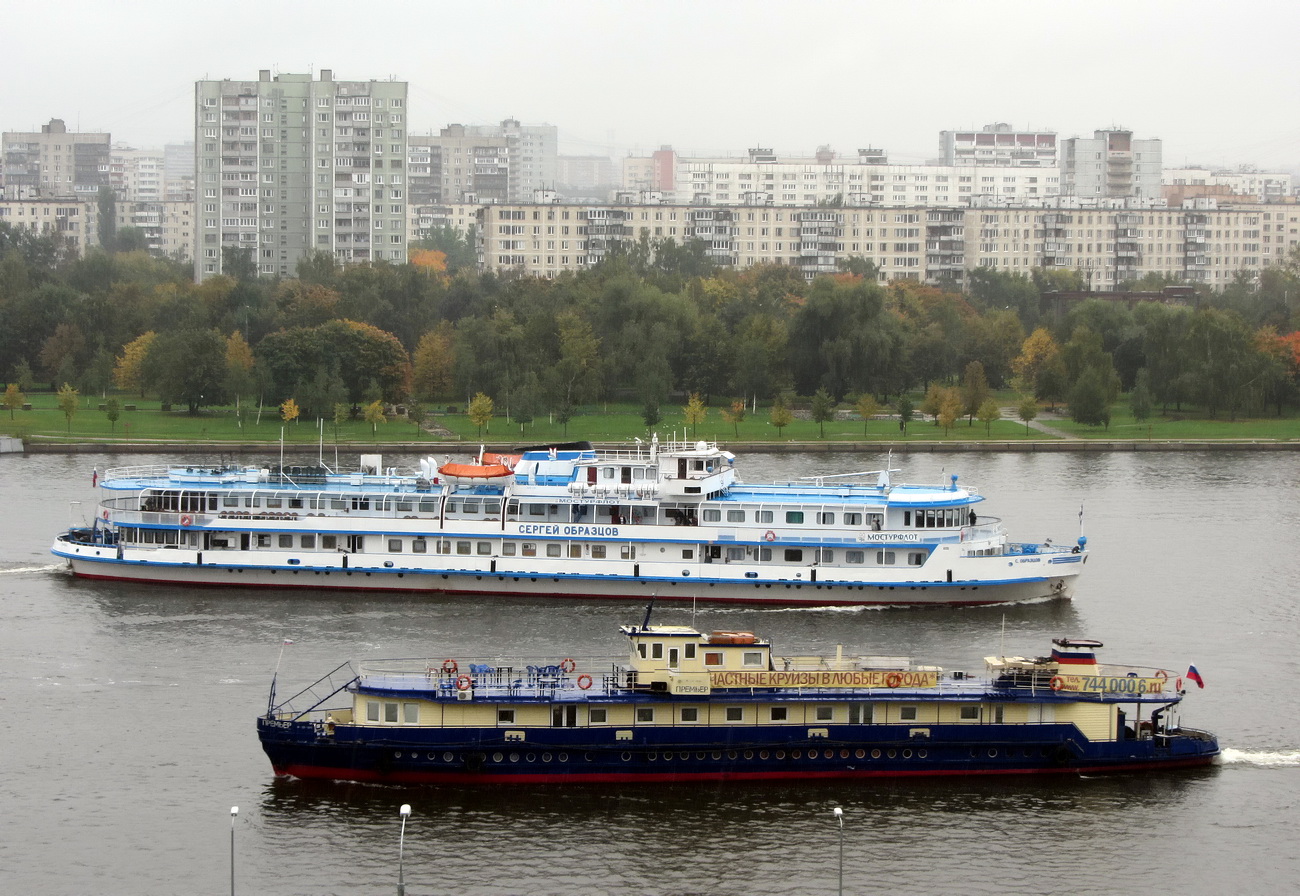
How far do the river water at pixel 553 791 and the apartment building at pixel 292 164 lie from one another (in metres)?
95.5

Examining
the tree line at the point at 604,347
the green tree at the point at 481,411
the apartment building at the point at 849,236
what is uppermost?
the apartment building at the point at 849,236

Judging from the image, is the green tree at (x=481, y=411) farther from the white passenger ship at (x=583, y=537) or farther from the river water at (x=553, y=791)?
the river water at (x=553, y=791)

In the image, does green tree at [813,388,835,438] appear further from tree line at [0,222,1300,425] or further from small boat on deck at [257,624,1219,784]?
small boat on deck at [257,624,1219,784]

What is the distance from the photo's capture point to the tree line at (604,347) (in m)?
93.4

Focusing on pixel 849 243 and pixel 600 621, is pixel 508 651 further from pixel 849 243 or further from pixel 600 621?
pixel 849 243

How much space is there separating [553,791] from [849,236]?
404 ft

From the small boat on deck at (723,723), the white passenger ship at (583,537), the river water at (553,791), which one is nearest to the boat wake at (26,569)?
the river water at (553,791)

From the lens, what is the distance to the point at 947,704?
104 ft

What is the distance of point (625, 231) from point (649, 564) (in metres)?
104

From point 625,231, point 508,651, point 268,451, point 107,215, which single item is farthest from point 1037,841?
point 107,215

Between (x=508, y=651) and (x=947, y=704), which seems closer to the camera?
(x=947, y=704)

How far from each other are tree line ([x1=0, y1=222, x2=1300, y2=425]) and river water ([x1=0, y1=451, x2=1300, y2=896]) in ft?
146

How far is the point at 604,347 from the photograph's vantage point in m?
100

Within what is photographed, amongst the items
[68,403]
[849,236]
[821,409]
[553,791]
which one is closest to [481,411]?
[821,409]
